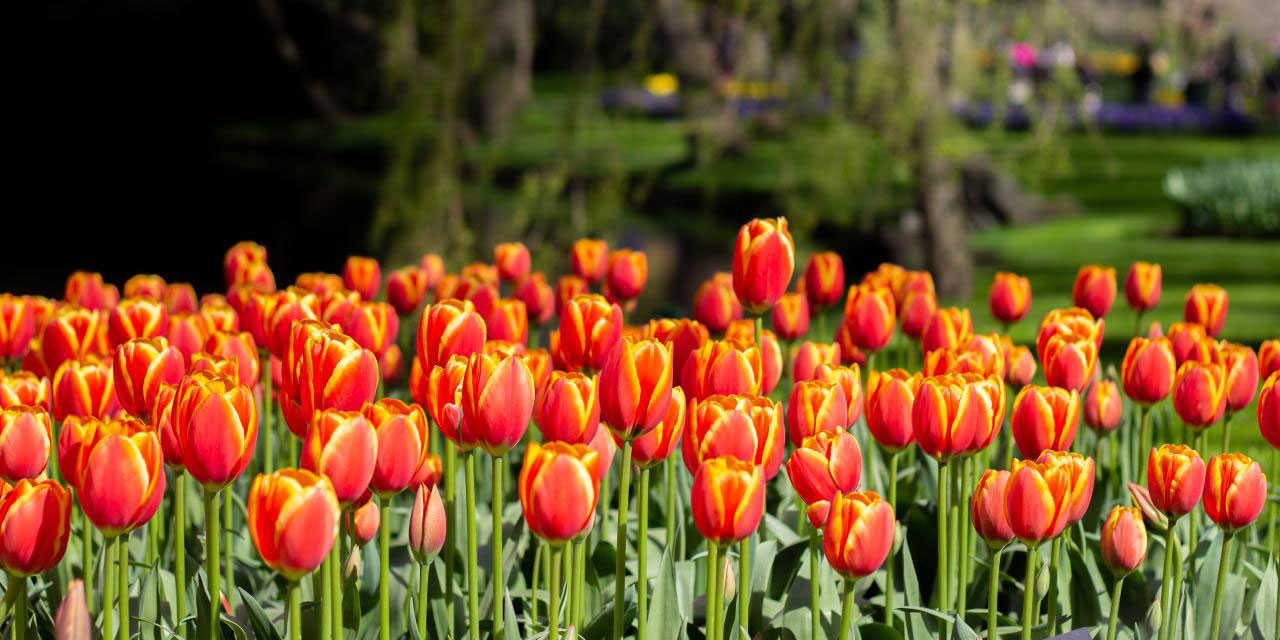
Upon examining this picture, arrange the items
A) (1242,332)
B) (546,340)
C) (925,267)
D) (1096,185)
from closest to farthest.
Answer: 1. (546,340)
2. (1242,332)
3. (925,267)
4. (1096,185)

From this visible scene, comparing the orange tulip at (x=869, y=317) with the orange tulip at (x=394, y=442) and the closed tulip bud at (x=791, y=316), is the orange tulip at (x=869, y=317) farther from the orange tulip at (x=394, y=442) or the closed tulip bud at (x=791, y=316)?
the orange tulip at (x=394, y=442)

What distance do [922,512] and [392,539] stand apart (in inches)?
40.6

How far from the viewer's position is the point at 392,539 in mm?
3037

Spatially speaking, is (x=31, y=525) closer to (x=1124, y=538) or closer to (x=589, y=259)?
(x=1124, y=538)

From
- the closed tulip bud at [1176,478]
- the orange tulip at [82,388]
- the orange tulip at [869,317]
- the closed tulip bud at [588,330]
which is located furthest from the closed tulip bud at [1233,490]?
the orange tulip at [82,388]

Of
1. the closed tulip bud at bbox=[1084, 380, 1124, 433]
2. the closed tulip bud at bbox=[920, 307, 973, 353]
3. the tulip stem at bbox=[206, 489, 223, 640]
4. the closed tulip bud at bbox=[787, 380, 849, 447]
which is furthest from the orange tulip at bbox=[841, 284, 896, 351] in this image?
the tulip stem at bbox=[206, 489, 223, 640]

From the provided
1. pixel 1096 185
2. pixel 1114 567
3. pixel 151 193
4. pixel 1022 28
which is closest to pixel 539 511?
pixel 1114 567

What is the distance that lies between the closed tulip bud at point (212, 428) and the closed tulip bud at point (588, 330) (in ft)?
2.28

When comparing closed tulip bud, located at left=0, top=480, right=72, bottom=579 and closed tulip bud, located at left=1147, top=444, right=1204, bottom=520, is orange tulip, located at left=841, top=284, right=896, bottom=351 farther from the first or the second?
closed tulip bud, located at left=0, top=480, right=72, bottom=579

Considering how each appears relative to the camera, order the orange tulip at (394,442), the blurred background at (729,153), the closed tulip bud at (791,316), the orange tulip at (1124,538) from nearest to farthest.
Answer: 1. the orange tulip at (394,442)
2. the orange tulip at (1124,538)
3. the closed tulip bud at (791,316)
4. the blurred background at (729,153)

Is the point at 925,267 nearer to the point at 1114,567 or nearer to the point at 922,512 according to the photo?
the point at 922,512

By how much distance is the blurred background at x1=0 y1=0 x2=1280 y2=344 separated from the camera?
293 inches

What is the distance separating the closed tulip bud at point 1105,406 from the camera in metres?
2.88

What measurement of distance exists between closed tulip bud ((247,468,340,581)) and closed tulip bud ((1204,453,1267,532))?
123cm
